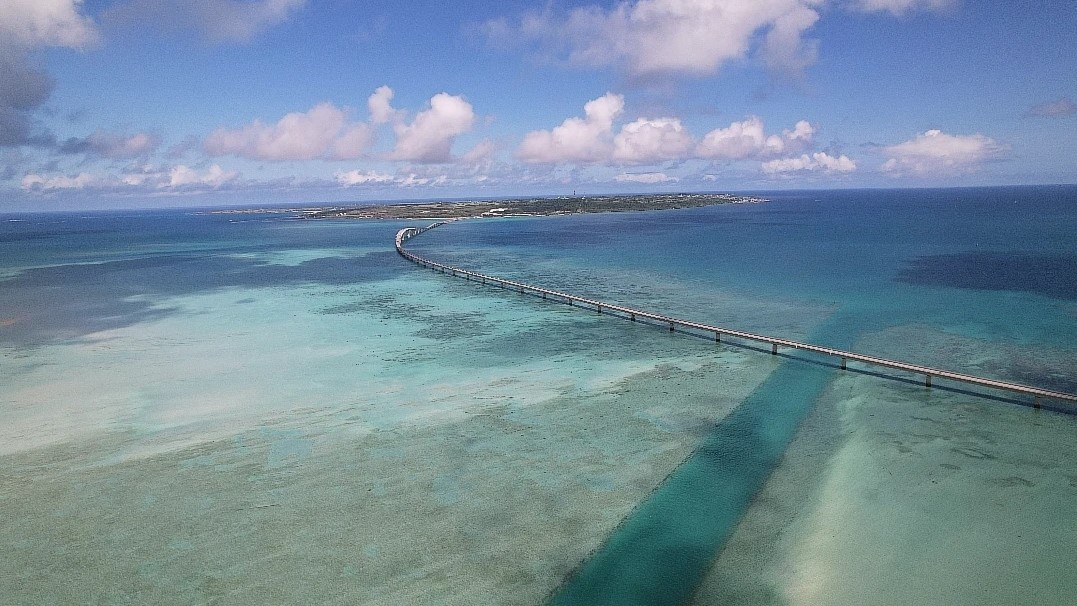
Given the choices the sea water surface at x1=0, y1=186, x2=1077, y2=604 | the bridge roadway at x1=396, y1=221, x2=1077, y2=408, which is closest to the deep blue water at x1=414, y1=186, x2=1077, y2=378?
the sea water surface at x1=0, y1=186, x2=1077, y2=604

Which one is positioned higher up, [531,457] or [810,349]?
[810,349]

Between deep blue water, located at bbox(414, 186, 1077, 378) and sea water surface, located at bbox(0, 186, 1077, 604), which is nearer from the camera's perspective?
sea water surface, located at bbox(0, 186, 1077, 604)

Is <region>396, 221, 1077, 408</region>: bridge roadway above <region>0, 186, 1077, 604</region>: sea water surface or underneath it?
above

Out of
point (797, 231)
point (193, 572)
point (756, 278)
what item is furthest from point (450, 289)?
point (797, 231)

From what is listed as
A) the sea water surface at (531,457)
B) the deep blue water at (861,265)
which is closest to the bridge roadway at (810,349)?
the sea water surface at (531,457)

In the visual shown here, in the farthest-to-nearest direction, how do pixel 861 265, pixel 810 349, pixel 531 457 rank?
1. pixel 861 265
2. pixel 810 349
3. pixel 531 457

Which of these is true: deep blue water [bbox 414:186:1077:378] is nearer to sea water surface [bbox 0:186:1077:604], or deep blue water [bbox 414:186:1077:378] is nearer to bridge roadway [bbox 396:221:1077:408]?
sea water surface [bbox 0:186:1077:604]

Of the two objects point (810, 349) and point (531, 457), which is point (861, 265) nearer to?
point (810, 349)

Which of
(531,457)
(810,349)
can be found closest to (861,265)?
(810,349)
